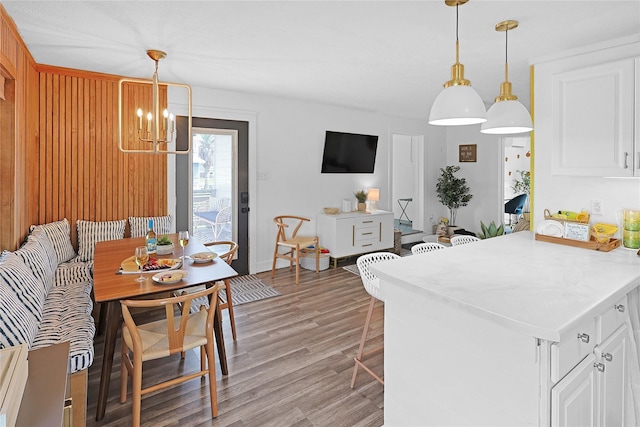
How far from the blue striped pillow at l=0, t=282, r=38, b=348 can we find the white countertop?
1.81 m

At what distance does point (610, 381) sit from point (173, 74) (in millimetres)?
4174

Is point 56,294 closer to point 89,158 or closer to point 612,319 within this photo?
point 89,158

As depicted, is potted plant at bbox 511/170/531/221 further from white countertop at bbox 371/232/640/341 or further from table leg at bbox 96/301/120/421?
table leg at bbox 96/301/120/421

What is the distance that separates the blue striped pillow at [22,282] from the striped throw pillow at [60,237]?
1.03m

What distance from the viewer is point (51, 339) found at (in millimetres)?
2074

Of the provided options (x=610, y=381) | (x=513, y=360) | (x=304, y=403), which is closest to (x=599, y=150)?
(x=610, y=381)

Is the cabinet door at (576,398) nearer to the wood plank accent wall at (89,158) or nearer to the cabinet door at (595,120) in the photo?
the cabinet door at (595,120)

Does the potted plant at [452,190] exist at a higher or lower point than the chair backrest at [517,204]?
higher

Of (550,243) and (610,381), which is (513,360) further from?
(550,243)

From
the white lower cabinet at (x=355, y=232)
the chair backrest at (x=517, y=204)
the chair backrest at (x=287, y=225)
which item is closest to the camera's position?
the chair backrest at (x=287, y=225)

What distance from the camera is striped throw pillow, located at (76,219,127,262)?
3617 mm

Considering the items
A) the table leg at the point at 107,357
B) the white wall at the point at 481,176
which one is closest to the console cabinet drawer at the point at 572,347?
the table leg at the point at 107,357

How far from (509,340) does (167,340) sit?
1772mm

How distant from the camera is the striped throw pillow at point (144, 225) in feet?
12.9
